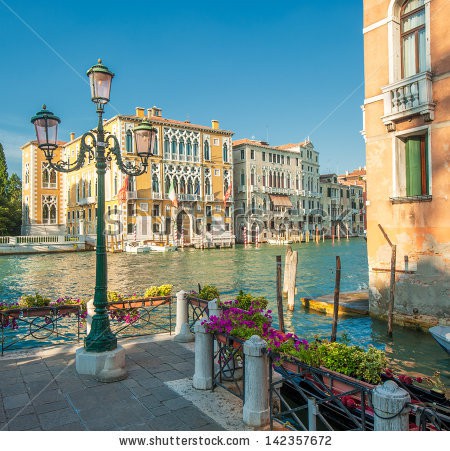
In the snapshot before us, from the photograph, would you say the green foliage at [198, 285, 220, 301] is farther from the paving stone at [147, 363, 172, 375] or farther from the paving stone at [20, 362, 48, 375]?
the paving stone at [20, 362, 48, 375]

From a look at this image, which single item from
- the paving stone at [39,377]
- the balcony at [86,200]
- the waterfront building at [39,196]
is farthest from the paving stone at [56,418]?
the waterfront building at [39,196]

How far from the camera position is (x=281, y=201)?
55656mm

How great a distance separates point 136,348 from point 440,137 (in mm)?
7694

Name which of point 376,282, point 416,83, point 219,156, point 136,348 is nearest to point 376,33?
point 416,83

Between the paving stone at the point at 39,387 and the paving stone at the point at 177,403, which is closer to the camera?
the paving stone at the point at 177,403

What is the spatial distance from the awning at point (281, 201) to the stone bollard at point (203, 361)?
50.4 m

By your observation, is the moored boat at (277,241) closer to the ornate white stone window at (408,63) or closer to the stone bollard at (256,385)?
the ornate white stone window at (408,63)

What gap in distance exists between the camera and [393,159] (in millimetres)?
10445

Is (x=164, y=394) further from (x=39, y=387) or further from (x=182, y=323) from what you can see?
(x=182, y=323)

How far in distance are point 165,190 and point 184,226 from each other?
15.1ft

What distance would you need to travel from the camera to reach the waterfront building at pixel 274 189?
5225cm

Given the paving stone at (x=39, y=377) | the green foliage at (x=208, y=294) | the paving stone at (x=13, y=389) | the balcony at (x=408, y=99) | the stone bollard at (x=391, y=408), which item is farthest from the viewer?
the balcony at (x=408, y=99)

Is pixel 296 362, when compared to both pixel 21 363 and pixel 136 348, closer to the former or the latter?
pixel 136 348

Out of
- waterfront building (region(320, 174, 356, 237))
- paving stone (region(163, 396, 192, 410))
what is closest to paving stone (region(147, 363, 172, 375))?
paving stone (region(163, 396, 192, 410))
